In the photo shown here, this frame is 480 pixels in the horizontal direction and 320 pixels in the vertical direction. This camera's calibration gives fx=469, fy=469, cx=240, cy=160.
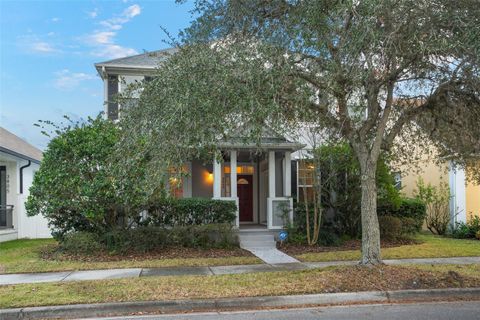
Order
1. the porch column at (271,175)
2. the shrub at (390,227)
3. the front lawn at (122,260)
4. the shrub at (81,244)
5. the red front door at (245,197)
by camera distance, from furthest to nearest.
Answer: the red front door at (245,197), the porch column at (271,175), the shrub at (390,227), the shrub at (81,244), the front lawn at (122,260)

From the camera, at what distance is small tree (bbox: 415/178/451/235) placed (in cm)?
1958

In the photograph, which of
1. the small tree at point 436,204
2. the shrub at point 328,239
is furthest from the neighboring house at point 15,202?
the small tree at point 436,204

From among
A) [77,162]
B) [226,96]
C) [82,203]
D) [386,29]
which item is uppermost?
[386,29]

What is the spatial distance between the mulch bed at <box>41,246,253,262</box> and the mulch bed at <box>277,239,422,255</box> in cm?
147

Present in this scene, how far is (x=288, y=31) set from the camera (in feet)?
29.0

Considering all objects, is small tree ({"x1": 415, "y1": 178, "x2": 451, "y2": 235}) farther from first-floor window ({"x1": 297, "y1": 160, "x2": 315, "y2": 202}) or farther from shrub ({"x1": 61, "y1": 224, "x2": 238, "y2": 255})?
shrub ({"x1": 61, "y1": 224, "x2": 238, "y2": 255})

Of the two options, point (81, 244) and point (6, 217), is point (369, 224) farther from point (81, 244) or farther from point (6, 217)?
point (6, 217)

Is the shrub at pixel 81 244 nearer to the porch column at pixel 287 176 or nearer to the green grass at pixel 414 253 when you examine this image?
the green grass at pixel 414 253

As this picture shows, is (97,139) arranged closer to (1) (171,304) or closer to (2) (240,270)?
(2) (240,270)

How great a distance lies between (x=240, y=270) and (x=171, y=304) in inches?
129

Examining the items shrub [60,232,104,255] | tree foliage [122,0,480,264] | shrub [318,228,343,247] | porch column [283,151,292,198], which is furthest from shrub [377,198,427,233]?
shrub [60,232,104,255]

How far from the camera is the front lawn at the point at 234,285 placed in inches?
316

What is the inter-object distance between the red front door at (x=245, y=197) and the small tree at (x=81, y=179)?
704 cm

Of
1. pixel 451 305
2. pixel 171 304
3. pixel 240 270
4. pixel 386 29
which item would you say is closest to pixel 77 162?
pixel 240 270
